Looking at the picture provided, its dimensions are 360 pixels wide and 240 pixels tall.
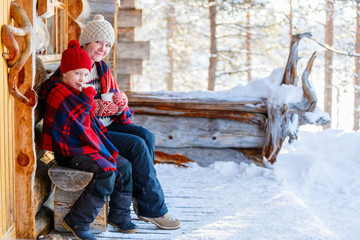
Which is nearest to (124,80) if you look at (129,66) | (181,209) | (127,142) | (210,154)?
(129,66)

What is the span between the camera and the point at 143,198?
3.70 meters

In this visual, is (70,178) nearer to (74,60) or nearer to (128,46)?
(74,60)

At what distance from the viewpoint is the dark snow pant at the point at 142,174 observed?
3.65 metres

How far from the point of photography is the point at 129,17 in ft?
27.5

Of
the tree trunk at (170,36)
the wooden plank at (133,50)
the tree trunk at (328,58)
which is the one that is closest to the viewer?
the wooden plank at (133,50)

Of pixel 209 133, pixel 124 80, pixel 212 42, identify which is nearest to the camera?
pixel 209 133

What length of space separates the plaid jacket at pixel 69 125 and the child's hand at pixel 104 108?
0.47 metres

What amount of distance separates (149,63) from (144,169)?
1783 centimetres

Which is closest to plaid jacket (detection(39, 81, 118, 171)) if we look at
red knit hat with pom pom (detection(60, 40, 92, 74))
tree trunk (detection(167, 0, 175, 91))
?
red knit hat with pom pom (detection(60, 40, 92, 74))

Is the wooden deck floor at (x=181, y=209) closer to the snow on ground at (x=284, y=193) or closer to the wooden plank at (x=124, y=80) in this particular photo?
the snow on ground at (x=284, y=193)

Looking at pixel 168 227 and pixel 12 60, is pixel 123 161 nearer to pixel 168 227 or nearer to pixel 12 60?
pixel 168 227

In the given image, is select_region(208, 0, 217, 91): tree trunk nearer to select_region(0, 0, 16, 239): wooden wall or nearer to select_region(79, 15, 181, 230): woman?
select_region(79, 15, 181, 230): woman

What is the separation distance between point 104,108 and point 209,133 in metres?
3.07

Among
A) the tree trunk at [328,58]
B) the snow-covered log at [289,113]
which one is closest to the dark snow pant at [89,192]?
the snow-covered log at [289,113]
